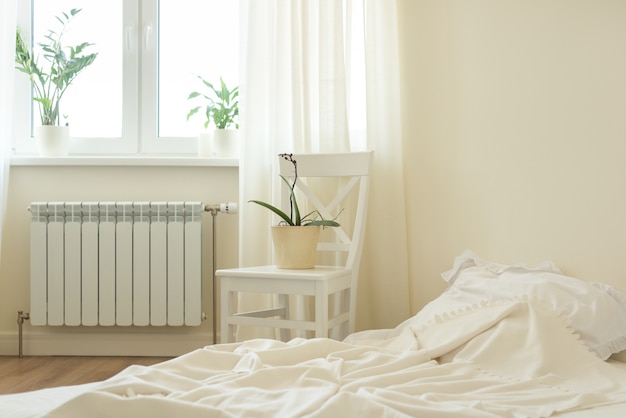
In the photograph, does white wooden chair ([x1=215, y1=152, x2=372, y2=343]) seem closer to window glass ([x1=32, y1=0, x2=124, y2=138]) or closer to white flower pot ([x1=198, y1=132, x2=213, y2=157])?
white flower pot ([x1=198, y1=132, x2=213, y2=157])

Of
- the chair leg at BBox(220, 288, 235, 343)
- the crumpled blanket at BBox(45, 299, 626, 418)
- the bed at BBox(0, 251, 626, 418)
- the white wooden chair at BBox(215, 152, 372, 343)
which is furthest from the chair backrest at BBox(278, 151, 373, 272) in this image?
the crumpled blanket at BBox(45, 299, 626, 418)

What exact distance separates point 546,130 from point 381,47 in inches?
32.4

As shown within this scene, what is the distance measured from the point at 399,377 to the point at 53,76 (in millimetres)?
2613

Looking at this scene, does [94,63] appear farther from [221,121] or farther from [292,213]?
[292,213]

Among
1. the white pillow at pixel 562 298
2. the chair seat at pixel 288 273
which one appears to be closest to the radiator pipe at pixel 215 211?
the chair seat at pixel 288 273

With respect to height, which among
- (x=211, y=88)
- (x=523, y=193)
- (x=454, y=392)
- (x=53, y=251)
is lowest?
(x=454, y=392)

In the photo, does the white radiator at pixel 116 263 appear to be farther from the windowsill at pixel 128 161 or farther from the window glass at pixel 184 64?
the window glass at pixel 184 64

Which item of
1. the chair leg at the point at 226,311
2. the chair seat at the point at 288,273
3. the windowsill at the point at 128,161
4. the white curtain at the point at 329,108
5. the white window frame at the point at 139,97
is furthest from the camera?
the white window frame at the point at 139,97

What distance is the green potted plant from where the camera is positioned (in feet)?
11.8

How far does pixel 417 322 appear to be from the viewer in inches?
92.0

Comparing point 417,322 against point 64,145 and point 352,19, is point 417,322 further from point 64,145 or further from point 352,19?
point 64,145

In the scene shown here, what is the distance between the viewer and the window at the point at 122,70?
3.71 metres

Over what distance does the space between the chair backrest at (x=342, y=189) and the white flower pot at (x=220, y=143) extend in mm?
508

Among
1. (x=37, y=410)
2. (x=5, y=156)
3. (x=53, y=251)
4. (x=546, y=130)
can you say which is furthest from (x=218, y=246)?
(x=37, y=410)
